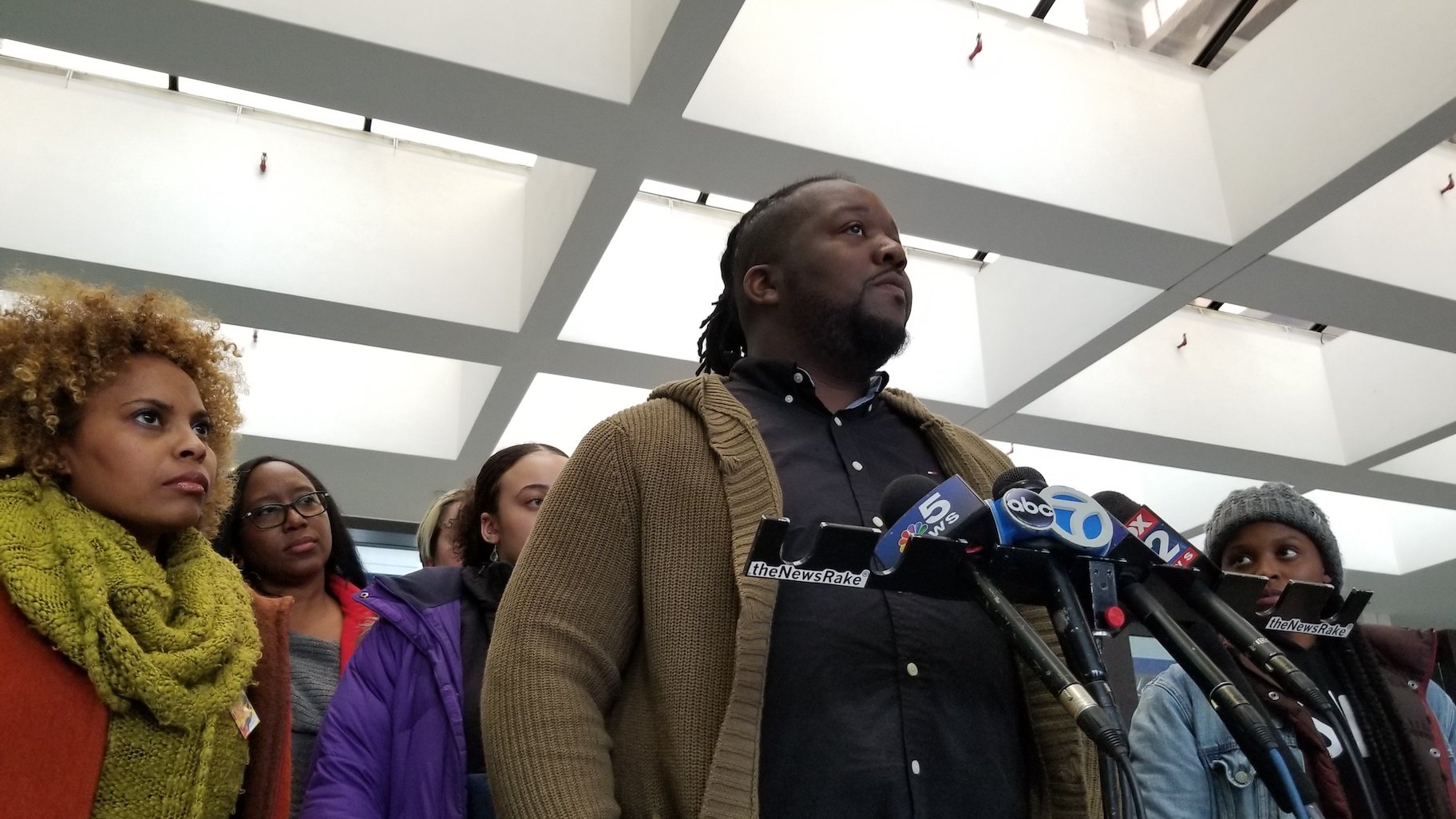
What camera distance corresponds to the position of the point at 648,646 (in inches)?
51.0

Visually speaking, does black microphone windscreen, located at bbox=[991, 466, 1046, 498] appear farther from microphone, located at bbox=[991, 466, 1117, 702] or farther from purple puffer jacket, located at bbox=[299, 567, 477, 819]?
purple puffer jacket, located at bbox=[299, 567, 477, 819]

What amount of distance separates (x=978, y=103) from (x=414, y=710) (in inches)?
123

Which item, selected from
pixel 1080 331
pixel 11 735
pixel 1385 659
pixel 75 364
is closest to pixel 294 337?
pixel 1080 331

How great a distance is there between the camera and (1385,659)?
236cm

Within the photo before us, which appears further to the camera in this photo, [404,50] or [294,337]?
[294,337]

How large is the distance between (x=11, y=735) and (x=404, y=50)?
93.0 inches

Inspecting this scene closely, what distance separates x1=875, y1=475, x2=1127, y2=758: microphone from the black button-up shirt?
0.14m

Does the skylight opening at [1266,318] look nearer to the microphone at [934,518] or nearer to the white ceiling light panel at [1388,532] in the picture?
the white ceiling light panel at [1388,532]

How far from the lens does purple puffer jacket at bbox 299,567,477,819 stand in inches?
71.7

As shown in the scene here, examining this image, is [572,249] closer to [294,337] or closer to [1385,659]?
[294,337]

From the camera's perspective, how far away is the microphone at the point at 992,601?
2.78ft

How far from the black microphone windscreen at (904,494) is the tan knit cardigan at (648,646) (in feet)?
0.61

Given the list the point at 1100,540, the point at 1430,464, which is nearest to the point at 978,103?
the point at 1100,540

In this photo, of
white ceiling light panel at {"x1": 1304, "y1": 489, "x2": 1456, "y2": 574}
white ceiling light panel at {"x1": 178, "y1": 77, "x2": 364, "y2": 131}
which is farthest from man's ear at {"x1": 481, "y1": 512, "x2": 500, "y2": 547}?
white ceiling light panel at {"x1": 1304, "y1": 489, "x2": 1456, "y2": 574}
